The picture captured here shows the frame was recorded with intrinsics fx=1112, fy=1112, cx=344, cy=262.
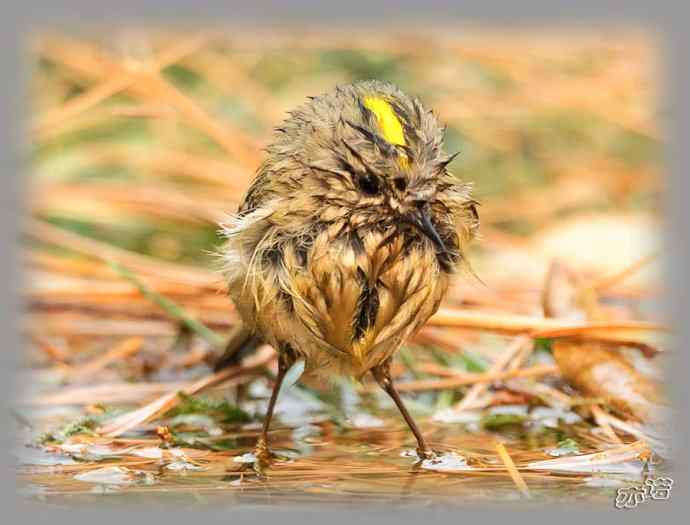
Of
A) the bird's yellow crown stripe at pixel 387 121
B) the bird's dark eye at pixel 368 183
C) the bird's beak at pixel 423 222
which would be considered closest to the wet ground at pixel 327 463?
the bird's beak at pixel 423 222

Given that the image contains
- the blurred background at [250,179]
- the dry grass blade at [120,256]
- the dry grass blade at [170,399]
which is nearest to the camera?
the dry grass blade at [170,399]

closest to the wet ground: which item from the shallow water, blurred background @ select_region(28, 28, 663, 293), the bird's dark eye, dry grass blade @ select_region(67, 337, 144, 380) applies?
the shallow water

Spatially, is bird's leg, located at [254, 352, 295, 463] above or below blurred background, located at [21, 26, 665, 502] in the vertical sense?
below

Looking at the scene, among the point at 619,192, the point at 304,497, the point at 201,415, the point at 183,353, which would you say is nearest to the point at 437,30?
the point at 619,192

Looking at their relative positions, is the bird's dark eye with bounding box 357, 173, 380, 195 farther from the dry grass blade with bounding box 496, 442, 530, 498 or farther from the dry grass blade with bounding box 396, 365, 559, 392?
the dry grass blade with bounding box 396, 365, 559, 392

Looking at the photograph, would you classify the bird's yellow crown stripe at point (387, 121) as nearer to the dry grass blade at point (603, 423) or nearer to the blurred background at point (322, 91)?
the dry grass blade at point (603, 423)

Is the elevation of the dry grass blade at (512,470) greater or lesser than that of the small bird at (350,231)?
lesser

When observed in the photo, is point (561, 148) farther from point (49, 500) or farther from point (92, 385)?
point (49, 500)
